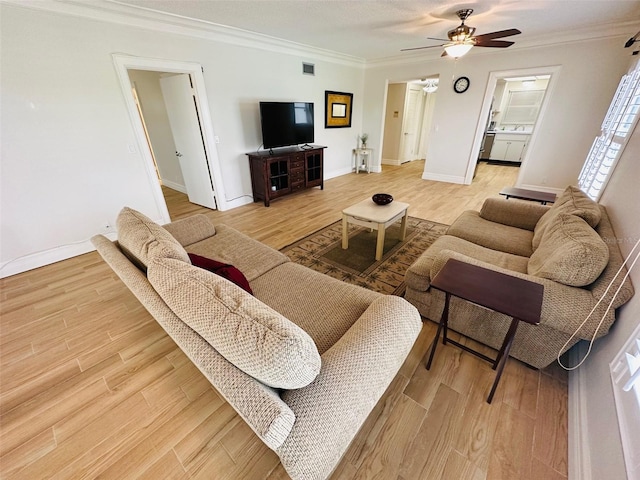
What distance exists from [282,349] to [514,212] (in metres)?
2.87

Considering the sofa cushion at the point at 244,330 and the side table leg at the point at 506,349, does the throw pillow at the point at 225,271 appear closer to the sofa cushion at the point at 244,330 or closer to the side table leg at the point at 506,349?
the sofa cushion at the point at 244,330

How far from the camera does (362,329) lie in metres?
1.08

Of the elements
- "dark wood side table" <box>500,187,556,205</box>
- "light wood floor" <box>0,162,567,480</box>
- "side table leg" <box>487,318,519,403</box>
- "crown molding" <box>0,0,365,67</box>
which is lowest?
"light wood floor" <box>0,162,567,480</box>

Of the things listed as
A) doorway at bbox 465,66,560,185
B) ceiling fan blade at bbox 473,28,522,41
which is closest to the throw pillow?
ceiling fan blade at bbox 473,28,522,41

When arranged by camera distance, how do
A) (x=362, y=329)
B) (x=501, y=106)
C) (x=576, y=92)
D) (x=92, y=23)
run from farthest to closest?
(x=501, y=106), (x=576, y=92), (x=92, y=23), (x=362, y=329)

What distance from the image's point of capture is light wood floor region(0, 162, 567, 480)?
1.16 m

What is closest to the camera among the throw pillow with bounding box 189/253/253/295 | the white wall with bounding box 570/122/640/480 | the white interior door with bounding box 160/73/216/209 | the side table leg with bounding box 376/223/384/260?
the white wall with bounding box 570/122/640/480

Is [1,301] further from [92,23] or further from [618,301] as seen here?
[618,301]

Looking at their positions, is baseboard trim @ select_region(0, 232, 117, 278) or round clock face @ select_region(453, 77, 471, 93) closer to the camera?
baseboard trim @ select_region(0, 232, 117, 278)

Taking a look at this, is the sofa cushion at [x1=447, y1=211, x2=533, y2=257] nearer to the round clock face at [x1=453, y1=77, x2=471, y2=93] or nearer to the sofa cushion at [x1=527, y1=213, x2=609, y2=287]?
the sofa cushion at [x1=527, y1=213, x2=609, y2=287]

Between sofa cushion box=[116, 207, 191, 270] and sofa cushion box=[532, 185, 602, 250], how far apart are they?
8.43ft

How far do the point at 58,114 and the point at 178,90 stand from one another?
1528 mm

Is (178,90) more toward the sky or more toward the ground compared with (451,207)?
more toward the sky

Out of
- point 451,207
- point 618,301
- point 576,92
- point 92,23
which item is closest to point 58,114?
point 92,23
